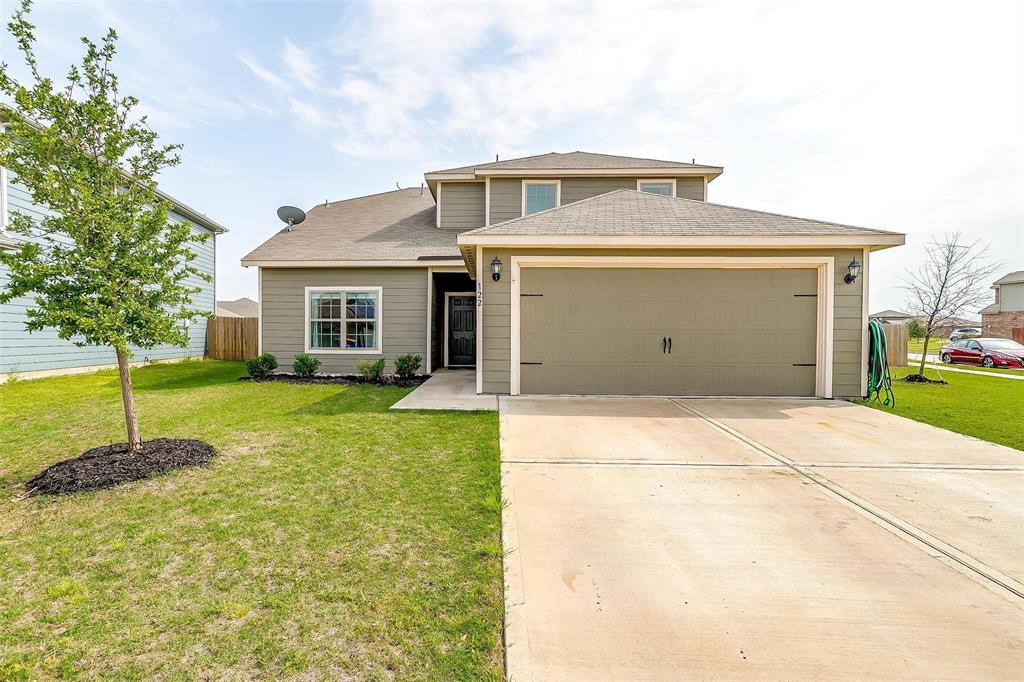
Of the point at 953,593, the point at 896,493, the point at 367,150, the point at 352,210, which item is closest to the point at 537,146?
the point at 367,150

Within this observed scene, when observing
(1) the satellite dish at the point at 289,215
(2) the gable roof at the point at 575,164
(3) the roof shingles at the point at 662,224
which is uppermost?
(2) the gable roof at the point at 575,164

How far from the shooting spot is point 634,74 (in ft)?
A: 27.2

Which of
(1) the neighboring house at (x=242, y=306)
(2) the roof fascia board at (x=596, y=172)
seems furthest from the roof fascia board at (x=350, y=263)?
(1) the neighboring house at (x=242, y=306)

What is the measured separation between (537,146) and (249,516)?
13052 mm

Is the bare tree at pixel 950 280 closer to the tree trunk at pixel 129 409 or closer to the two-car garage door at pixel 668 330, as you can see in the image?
the two-car garage door at pixel 668 330

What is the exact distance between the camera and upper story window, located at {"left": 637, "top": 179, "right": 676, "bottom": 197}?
11086 mm

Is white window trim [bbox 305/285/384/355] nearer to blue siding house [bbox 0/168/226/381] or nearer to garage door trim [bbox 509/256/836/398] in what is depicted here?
blue siding house [bbox 0/168/226/381]

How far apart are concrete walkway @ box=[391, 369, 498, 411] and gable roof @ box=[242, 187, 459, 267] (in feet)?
10.2

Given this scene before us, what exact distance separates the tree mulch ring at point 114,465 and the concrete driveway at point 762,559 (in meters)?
3.03

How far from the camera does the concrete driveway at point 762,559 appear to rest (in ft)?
5.69

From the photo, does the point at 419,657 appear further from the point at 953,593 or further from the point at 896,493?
the point at 896,493

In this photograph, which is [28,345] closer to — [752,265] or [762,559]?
[762,559]

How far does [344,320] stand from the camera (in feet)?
33.2

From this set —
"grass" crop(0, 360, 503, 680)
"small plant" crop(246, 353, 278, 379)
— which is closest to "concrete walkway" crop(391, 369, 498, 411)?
"grass" crop(0, 360, 503, 680)
